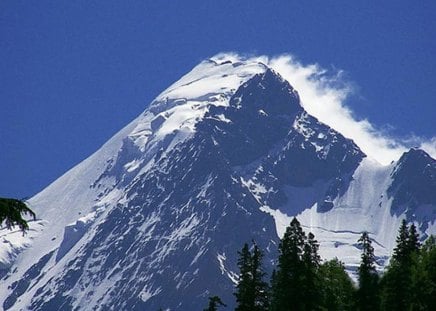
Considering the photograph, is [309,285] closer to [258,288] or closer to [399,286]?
[258,288]

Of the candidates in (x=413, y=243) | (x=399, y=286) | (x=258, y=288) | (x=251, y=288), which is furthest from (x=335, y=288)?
(x=251, y=288)

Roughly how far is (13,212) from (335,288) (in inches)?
1570

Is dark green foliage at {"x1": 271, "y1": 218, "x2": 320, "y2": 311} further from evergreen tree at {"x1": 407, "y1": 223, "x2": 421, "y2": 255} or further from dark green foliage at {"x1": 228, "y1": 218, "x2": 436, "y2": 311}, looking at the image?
evergreen tree at {"x1": 407, "y1": 223, "x2": 421, "y2": 255}

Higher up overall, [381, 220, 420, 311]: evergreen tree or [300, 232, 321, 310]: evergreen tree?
[381, 220, 420, 311]: evergreen tree

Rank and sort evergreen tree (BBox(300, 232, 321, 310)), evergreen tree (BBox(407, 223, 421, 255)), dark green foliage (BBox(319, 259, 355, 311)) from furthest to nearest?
evergreen tree (BBox(407, 223, 421, 255))
dark green foliage (BBox(319, 259, 355, 311))
evergreen tree (BBox(300, 232, 321, 310))

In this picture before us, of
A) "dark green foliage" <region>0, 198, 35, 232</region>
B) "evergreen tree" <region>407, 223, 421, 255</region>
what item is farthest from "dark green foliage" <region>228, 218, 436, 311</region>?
"dark green foliage" <region>0, 198, 35, 232</region>

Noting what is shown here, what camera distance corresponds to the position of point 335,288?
67875 millimetres

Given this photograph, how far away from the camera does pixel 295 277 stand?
59250 millimetres

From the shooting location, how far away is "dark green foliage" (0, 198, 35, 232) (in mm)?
30328

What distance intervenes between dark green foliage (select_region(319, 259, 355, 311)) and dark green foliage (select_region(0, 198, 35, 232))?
3277 cm

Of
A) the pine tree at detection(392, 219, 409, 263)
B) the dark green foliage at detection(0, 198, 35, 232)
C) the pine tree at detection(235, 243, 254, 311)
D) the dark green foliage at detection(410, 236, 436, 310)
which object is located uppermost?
the pine tree at detection(392, 219, 409, 263)

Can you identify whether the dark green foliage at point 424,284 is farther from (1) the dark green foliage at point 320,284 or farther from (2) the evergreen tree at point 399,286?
(2) the evergreen tree at point 399,286

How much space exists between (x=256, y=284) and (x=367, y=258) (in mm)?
13524

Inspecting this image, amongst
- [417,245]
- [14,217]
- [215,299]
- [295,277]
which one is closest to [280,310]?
[295,277]
